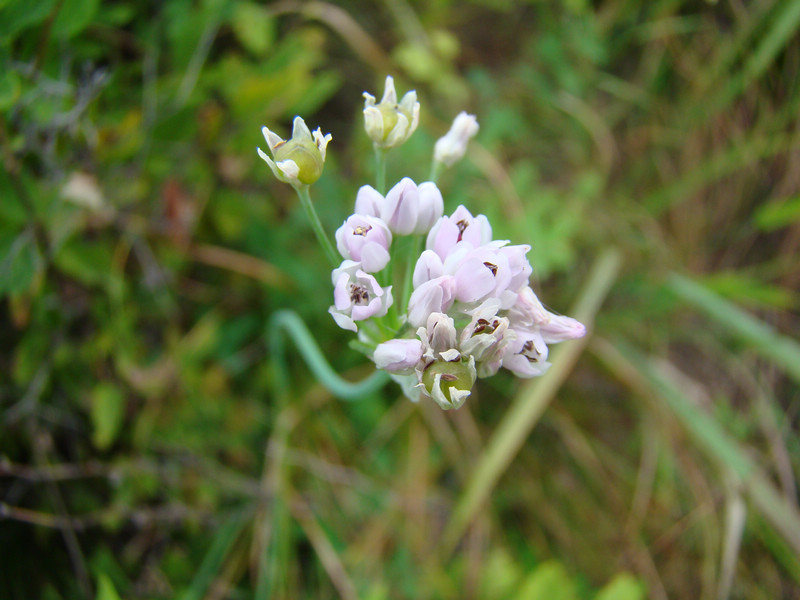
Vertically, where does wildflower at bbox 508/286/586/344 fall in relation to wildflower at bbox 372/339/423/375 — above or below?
above

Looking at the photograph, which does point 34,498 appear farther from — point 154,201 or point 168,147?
point 168,147

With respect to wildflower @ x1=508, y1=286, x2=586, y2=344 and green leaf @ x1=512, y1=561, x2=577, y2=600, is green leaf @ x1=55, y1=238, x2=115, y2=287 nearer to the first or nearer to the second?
wildflower @ x1=508, y1=286, x2=586, y2=344

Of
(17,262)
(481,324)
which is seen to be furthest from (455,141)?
(17,262)

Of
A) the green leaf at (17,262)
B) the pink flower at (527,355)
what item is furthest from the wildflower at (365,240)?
the green leaf at (17,262)

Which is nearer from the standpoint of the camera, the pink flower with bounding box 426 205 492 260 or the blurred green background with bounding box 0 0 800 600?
the pink flower with bounding box 426 205 492 260

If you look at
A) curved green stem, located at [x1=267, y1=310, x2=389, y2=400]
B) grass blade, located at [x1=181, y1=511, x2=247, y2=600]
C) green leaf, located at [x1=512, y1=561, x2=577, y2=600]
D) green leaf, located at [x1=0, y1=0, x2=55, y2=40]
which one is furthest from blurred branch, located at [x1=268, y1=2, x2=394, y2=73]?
green leaf, located at [x1=512, y1=561, x2=577, y2=600]

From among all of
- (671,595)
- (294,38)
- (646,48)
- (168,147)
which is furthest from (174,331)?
(646,48)

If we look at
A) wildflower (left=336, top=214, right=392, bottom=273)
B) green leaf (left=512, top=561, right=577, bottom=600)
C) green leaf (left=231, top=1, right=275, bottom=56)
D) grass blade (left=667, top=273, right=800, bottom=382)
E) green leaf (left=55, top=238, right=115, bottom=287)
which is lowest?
green leaf (left=512, top=561, right=577, bottom=600)
